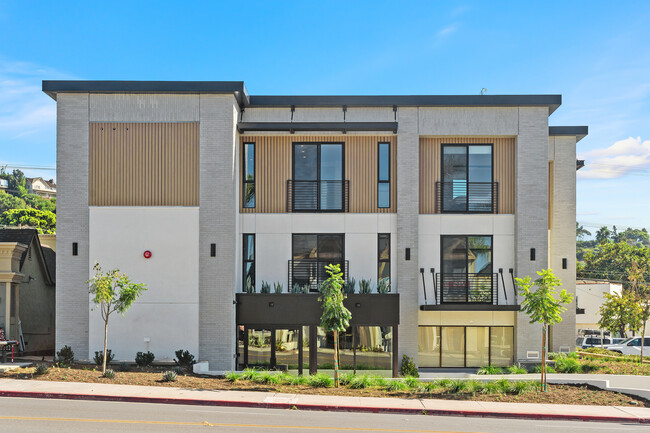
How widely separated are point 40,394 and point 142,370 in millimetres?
4523

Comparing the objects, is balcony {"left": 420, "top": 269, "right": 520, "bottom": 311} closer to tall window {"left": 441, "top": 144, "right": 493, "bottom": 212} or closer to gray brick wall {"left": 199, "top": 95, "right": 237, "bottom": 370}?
tall window {"left": 441, "top": 144, "right": 493, "bottom": 212}

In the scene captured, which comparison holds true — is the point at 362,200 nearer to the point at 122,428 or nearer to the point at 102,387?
the point at 102,387

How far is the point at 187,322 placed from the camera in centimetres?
2198

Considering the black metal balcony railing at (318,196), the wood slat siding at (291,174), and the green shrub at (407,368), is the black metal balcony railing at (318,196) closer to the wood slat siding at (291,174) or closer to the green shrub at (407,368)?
the wood slat siding at (291,174)

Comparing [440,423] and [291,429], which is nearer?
[291,429]

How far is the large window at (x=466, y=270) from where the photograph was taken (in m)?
23.8

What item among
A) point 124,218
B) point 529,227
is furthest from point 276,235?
point 529,227

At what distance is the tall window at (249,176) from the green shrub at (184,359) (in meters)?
6.19

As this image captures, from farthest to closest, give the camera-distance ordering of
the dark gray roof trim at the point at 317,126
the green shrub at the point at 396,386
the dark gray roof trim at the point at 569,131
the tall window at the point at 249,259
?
the dark gray roof trim at the point at 569,131 < the tall window at the point at 249,259 < the dark gray roof trim at the point at 317,126 < the green shrub at the point at 396,386

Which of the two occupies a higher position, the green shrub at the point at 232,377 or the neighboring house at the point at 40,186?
the neighboring house at the point at 40,186

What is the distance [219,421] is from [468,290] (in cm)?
1280

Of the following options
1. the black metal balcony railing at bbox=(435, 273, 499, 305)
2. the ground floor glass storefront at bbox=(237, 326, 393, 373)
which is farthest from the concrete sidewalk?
the black metal balcony railing at bbox=(435, 273, 499, 305)

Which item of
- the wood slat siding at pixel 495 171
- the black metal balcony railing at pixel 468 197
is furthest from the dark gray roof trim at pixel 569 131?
the black metal balcony railing at pixel 468 197

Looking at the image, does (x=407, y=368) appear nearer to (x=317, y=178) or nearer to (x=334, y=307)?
(x=334, y=307)
